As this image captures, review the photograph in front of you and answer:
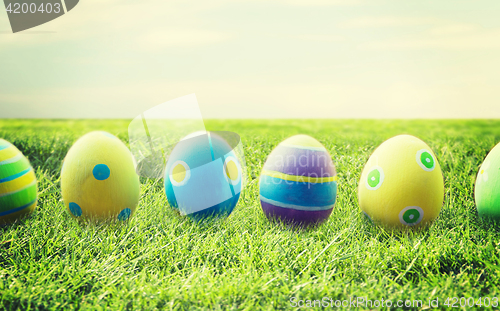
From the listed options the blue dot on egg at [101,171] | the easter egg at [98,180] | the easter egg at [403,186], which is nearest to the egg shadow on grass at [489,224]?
the easter egg at [403,186]

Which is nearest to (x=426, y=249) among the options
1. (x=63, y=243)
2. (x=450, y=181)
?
(x=450, y=181)

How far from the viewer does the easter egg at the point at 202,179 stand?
129 inches

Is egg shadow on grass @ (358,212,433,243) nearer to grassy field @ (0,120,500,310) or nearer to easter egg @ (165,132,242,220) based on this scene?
grassy field @ (0,120,500,310)

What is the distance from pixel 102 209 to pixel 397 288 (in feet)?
7.80

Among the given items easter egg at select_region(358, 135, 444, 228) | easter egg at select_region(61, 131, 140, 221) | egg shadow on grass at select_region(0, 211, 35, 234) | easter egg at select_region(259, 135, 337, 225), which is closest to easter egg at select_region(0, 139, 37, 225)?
egg shadow on grass at select_region(0, 211, 35, 234)

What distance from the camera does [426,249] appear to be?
2.87 metres

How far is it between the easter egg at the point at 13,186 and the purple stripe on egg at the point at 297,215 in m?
2.25

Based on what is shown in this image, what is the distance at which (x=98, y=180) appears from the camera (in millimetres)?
3133

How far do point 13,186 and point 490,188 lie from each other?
4.26 meters

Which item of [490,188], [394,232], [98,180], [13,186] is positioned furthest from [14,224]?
[490,188]

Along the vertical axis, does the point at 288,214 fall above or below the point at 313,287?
above

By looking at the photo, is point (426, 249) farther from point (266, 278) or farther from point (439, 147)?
point (439, 147)

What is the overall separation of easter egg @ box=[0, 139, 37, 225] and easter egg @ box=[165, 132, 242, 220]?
1.32 metres

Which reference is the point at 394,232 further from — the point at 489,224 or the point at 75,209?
the point at 75,209
